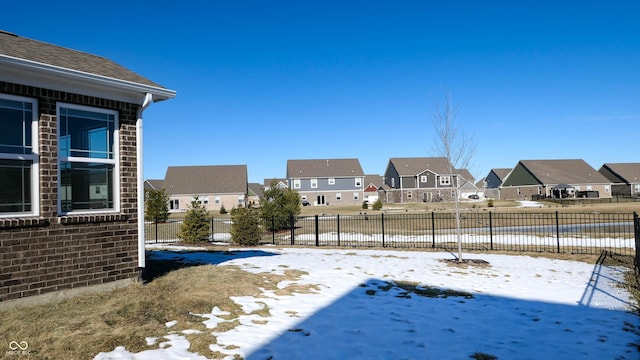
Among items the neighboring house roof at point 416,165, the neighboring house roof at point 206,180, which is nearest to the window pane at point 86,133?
the neighboring house roof at point 206,180

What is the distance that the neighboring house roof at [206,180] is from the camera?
59.7 meters

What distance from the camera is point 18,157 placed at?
5.95m

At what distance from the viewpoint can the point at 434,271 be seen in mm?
10812

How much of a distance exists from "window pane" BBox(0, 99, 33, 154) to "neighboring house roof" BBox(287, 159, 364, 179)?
5689 centimetres

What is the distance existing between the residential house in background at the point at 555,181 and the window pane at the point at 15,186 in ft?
206

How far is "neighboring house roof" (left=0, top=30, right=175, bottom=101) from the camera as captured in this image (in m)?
5.82

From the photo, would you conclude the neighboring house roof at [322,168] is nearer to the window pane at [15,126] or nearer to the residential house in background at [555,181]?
the residential house in background at [555,181]

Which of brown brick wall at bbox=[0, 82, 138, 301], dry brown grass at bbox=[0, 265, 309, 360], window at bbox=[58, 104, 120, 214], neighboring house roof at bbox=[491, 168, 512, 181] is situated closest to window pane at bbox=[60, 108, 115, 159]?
window at bbox=[58, 104, 120, 214]

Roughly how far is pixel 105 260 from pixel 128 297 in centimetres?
85

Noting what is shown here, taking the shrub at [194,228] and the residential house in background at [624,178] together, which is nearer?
the shrub at [194,228]

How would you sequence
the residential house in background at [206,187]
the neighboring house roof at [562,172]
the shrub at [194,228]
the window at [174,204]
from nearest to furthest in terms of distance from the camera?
the shrub at [194,228], the window at [174,204], the residential house in background at [206,187], the neighboring house roof at [562,172]

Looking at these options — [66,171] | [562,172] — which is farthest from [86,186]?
[562,172]

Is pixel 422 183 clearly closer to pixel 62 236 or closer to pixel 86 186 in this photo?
pixel 86 186

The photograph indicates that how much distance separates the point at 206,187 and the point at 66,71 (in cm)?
5579
